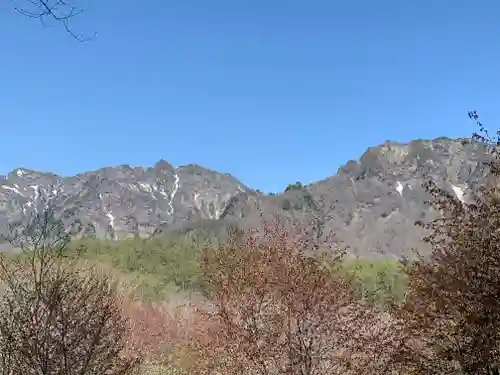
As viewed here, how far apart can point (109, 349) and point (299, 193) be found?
119 meters

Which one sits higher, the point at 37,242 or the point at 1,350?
the point at 37,242

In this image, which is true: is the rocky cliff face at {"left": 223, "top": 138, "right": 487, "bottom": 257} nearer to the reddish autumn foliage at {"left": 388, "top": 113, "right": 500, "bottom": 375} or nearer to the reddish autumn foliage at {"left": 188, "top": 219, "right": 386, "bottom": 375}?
the reddish autumn foliage at {"left": 188, "top": 219, "right": 386, "bottom": 375}

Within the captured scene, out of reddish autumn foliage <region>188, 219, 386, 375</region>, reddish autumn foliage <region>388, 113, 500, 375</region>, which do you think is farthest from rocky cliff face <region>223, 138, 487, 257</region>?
reddish autumn foliage <region>388, 113, 500, 375</region>

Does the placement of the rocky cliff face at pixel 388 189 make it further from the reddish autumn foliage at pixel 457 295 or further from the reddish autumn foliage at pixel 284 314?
the reddish autumn foliage at pixel 457 295

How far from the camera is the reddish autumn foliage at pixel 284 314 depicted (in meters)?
11.4

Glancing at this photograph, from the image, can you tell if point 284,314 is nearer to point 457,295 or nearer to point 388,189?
point 457,295

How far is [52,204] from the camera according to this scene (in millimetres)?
9453

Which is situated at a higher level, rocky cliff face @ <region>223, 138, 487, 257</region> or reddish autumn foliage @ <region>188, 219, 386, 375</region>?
rocky cliff face @ <region>223, 138, 487, 257</region>

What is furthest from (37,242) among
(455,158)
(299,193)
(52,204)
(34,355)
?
(455,158)

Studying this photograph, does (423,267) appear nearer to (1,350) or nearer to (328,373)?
(328,373)

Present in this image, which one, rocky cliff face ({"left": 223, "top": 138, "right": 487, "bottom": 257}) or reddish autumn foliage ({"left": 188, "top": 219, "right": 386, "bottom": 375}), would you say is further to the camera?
rocky cliff face ({"left": 223, "top": 138, "right": 487, "bottom": 257})

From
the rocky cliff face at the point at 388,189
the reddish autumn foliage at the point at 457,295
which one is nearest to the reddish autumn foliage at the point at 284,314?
the reddish autumn foliage at the point at 457,295

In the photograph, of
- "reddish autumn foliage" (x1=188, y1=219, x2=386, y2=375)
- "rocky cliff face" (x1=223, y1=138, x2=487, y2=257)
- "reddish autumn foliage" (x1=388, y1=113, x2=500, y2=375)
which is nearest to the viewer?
"reddish autumn foliage" (x1=388, y1=113, x2=500, y2=375)

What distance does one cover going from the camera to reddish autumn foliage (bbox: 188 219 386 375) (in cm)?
1138
